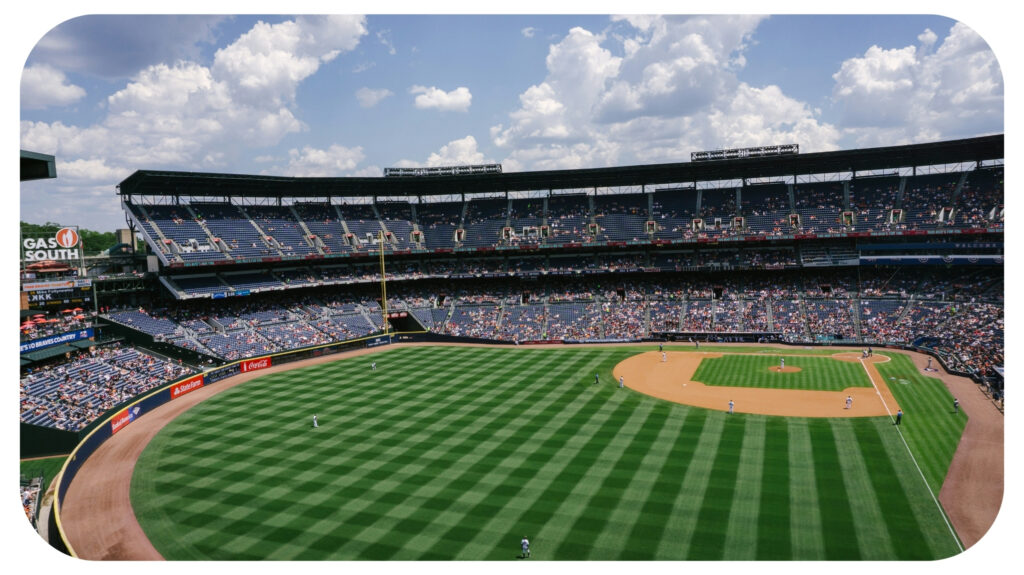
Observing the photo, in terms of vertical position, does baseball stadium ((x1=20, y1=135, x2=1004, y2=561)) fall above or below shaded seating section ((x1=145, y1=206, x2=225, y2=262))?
below

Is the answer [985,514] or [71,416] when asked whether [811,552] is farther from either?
[71,416]

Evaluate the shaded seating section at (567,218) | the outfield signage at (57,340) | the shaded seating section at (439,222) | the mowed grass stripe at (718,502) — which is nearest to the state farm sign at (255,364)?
the outfield signage at (57,340)

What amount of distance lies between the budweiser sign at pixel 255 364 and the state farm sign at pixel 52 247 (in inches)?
602

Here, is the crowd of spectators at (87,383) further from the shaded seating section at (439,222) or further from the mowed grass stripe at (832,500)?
the mowed grass stripe at (832,500)

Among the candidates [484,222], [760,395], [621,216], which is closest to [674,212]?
[621,216]

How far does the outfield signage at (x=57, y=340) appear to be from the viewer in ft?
124

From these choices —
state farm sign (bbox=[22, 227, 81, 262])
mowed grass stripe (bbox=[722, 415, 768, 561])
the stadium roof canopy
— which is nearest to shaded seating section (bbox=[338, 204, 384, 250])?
the stadium roof canopy

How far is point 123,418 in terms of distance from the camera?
33969mm

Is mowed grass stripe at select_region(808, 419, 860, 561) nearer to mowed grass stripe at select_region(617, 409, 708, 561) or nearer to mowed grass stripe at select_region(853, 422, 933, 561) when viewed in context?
mowed grass stripe at select_region(853, 422, 933, 561)

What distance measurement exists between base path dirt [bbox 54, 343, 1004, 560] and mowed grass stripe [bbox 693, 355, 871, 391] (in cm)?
429

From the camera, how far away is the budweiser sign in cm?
4916

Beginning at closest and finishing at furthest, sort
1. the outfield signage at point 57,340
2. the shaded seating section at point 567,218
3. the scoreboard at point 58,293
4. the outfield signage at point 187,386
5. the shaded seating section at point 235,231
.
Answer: the outfield signage at point 57,340, the outfield signage at point 187,386, the scoreboard at point 58,293, the shaded seating section at point 235,231, the shaded seating section at point 567,218

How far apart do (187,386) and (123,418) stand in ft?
27.0

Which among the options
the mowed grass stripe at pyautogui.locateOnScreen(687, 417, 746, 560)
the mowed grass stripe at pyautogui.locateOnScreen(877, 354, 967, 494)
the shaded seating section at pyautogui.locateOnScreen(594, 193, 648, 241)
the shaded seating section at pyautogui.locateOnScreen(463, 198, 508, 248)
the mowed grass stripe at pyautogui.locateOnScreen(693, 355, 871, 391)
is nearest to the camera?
the mowed grass stripe at pyautogui.locateOnScreen(687, 417, 746, 560)
